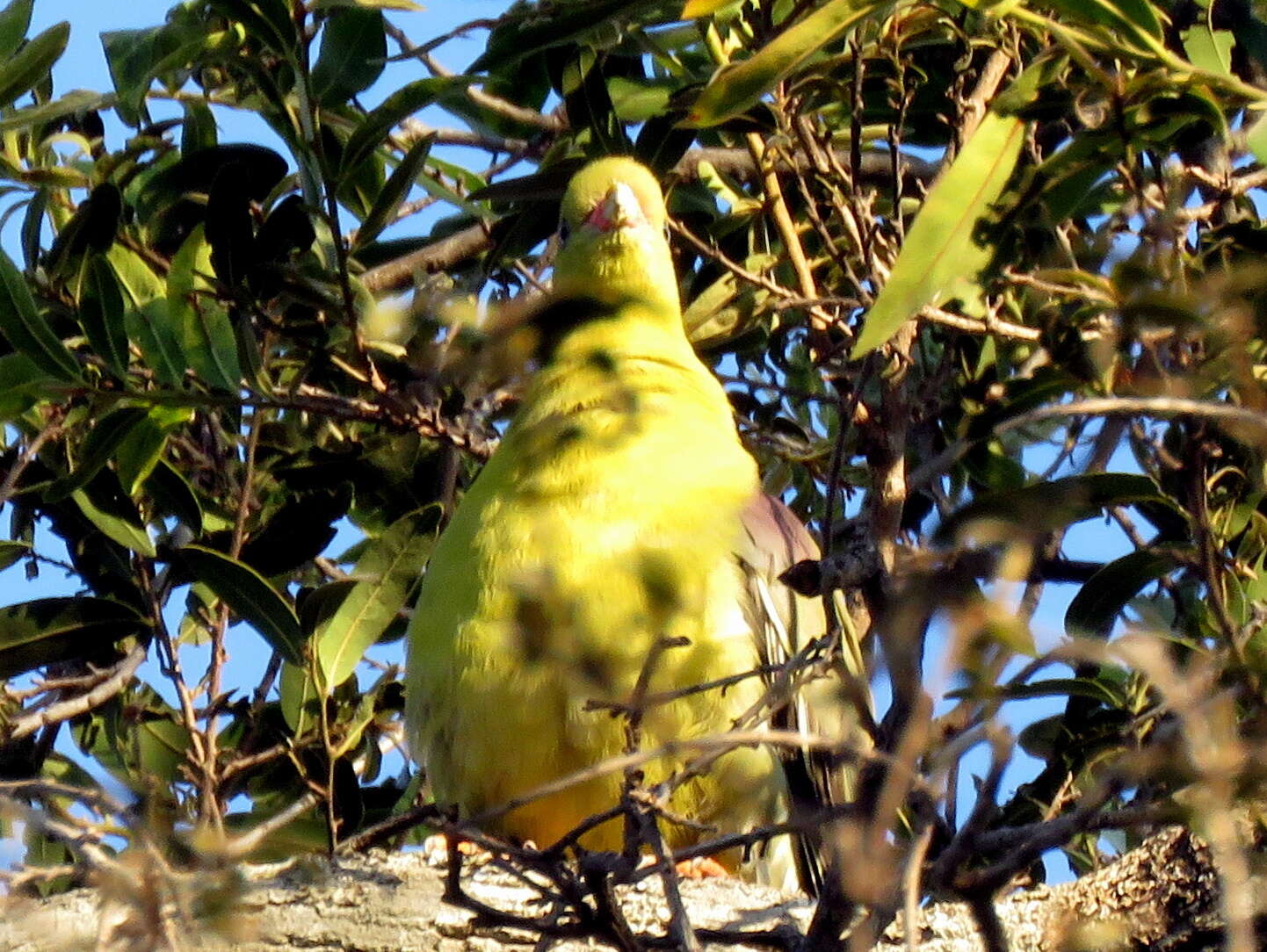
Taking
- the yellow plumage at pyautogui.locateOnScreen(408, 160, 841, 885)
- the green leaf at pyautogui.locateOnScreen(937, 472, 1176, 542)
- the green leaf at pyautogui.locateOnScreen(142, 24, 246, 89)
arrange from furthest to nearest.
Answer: the yellow plumage at pyautogui.locateOnScreen(408, 160, 841, 885) → the green leaf at pyautogui.locateOnScreen(142, 24, 246, 89) → the green leaf at pyautogui.locateOnScreen(937, 472, 1176, 542)

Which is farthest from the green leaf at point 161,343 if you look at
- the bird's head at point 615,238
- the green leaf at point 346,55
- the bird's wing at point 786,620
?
the bird's wing at point 786,620

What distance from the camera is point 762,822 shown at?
116 inches

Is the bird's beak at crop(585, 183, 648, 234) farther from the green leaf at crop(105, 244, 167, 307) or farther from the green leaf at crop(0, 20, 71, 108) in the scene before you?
the green leaf at crop(0, 20, 71, 108)

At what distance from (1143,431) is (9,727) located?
81.3 inches

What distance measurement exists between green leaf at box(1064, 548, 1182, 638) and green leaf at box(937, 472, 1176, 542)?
86mm

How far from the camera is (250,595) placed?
2949 mm

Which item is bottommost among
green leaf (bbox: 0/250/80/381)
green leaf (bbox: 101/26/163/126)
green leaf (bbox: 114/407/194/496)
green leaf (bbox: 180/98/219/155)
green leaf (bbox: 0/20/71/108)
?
green leaf (bbox: 114/407/194/496)

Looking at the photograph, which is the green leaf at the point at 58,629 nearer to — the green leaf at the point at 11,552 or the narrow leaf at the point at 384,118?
the green leaf at the point at 11,552

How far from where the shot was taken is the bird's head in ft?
10.3

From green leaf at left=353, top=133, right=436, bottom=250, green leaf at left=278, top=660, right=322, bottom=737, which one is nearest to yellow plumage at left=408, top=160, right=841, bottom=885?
green leaf at left=278, top=660, right=322, bottom=737

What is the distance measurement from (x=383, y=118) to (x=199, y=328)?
1.45 ft

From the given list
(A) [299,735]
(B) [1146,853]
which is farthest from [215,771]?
(B) [1146,853]

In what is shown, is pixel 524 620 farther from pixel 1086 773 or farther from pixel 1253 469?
pixel 1086 773

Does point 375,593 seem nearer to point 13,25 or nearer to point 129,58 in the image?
point 129,58
